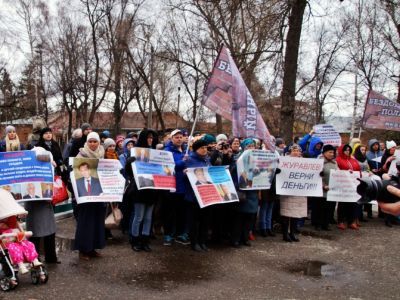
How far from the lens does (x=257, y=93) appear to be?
98.6ft

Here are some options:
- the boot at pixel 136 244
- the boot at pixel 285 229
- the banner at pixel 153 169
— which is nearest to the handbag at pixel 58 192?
the banner at pixel 153 169

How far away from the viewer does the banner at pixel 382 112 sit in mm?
11969

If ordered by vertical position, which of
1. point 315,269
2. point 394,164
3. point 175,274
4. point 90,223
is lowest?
point 315,269

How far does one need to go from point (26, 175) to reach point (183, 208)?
2965 mm

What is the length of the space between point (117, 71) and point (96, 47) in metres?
2.23

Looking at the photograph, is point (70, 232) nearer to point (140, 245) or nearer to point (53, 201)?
point (140, 245)

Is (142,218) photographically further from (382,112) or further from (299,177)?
(382,112)

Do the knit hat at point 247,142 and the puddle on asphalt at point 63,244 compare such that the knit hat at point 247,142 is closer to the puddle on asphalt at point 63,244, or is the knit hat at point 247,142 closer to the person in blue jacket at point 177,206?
the person in blue jacket at point 177,206

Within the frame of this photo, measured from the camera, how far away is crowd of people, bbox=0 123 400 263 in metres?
6.60

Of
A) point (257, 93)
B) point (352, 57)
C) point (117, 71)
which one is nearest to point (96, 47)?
point (117, 71)

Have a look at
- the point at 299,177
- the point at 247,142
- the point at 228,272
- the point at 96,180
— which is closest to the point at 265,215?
the point at 299,177

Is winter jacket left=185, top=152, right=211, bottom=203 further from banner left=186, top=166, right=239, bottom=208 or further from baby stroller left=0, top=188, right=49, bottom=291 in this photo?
baby stroller left=0, top=188, right=49, bottom=291

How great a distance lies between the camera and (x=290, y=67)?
1368 centimetres

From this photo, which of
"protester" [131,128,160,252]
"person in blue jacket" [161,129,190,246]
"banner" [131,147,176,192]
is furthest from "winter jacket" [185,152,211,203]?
"protester" [131,128,160,252]
